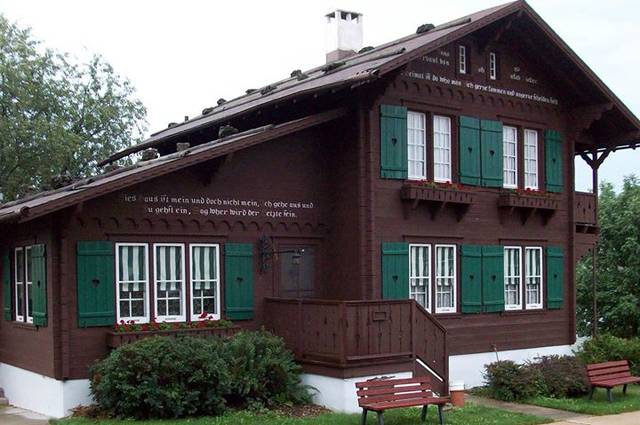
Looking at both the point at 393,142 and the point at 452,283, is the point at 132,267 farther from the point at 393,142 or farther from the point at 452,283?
the point at 452,283

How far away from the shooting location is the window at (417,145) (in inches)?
698

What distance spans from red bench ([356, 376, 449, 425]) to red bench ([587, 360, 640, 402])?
3.95 meters

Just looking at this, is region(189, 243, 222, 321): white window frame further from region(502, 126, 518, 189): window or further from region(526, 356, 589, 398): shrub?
region(502, 126, 518, 189): window

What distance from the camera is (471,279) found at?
1853 cm

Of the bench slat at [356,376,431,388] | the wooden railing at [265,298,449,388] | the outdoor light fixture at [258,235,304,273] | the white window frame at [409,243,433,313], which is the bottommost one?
the bench slat at [356,376,431,388]

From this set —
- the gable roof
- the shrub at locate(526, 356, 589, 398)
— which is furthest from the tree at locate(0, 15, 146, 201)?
the shrub at locate(526, 356, 589, 398)

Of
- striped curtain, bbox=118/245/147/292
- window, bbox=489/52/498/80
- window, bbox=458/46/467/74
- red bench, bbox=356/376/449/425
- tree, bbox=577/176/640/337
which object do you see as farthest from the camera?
tree, bbox=577/176/640/337

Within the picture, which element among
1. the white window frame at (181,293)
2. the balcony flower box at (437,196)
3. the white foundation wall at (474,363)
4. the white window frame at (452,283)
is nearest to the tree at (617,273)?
the white foundation wall at (474,363)

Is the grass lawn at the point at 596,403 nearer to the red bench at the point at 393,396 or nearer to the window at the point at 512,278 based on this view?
the red bench at the point at 393,396

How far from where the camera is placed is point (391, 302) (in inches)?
584

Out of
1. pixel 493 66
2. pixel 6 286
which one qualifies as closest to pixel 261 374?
pixel 6 286

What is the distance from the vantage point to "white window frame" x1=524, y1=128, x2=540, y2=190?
19844mm

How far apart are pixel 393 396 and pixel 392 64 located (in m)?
5.91

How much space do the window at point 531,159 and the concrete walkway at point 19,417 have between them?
11207mm
